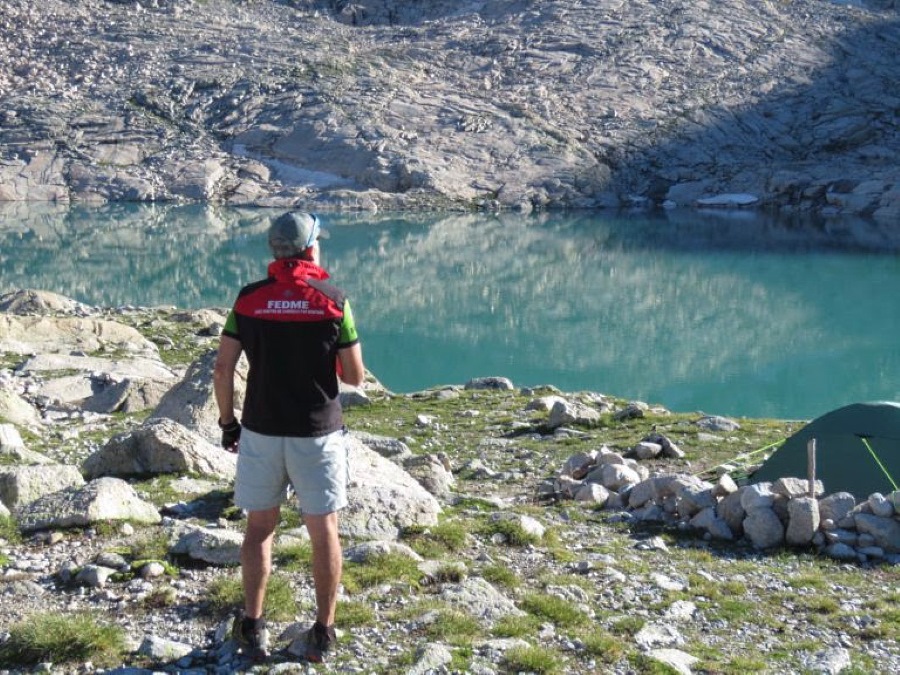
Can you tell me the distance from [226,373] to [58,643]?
1.79m

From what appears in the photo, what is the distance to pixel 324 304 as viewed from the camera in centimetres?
543

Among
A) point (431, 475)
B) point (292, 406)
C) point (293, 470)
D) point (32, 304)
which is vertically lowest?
point (32, 304)

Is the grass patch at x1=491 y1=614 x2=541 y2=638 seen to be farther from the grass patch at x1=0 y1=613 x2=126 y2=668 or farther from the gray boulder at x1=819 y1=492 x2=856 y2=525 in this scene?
the gray boulder at x1=819 y1=492 x2=856 y2=525

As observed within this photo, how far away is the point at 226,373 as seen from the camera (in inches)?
227

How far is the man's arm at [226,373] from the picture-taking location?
567cm

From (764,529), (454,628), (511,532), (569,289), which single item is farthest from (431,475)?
(569,289)

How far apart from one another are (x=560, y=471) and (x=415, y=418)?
5.16 metres

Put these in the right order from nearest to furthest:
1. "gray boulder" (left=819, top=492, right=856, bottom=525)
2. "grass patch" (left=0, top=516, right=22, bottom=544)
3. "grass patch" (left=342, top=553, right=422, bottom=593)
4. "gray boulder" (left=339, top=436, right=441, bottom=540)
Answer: "grass patch" (left=342, top=553, right=422, bottom=593) → "grass patch" (left=0, top=516, right=22, bottom=544) → "gray boulder" (left=339, top=436, right=441, bottom=540) → "gray boulder" (left=819, top=492, right=856, bottom=525)

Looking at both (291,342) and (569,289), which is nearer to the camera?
(291,342)

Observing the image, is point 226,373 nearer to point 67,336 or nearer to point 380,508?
point 380,508

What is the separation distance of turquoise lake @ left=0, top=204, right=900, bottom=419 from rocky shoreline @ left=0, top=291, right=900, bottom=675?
14.0 metres

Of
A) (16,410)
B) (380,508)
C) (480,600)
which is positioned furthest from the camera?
(16,410)

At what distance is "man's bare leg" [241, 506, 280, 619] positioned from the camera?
5.68m

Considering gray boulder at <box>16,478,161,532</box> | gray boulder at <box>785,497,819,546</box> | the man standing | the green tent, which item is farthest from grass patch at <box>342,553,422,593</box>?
the green tent
